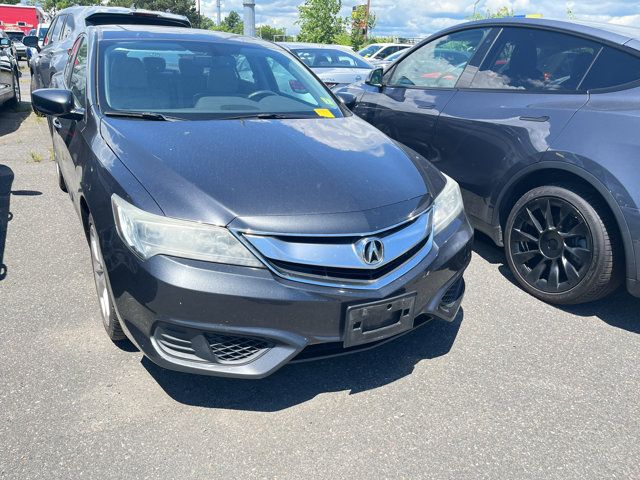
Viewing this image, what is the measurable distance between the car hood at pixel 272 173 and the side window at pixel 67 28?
596cm

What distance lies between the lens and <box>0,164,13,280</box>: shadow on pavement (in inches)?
142

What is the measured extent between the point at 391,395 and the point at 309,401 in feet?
1.25

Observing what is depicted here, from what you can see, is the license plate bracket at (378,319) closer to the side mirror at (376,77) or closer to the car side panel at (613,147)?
the car side panel at (613,147)

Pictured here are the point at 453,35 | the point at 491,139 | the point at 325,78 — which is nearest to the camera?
the point at 491,139

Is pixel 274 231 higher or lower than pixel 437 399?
higher

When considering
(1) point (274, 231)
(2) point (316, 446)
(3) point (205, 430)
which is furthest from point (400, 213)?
(3) point (205, 430)

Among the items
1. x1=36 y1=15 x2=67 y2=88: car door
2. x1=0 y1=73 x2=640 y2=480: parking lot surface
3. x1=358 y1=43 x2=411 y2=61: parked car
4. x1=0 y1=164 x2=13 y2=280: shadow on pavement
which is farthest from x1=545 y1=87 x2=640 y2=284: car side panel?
x1=358 y1=43 x2=411 y2=61: parked car

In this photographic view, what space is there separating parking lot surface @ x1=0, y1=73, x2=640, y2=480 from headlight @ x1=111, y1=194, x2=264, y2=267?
735 mm

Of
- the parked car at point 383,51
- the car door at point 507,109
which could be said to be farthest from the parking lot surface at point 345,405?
the parked car at point 383,51

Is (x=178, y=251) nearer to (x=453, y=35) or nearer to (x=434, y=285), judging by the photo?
(x=434, y=285)

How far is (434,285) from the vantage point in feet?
7.84

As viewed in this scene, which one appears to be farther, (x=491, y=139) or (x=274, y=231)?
(x=491, y=139)

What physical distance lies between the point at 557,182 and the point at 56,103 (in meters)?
3.01

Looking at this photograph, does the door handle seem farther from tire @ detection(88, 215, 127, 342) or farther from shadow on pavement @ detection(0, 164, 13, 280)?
shadow on pavement @ detection(0, 164, 13, 280)
